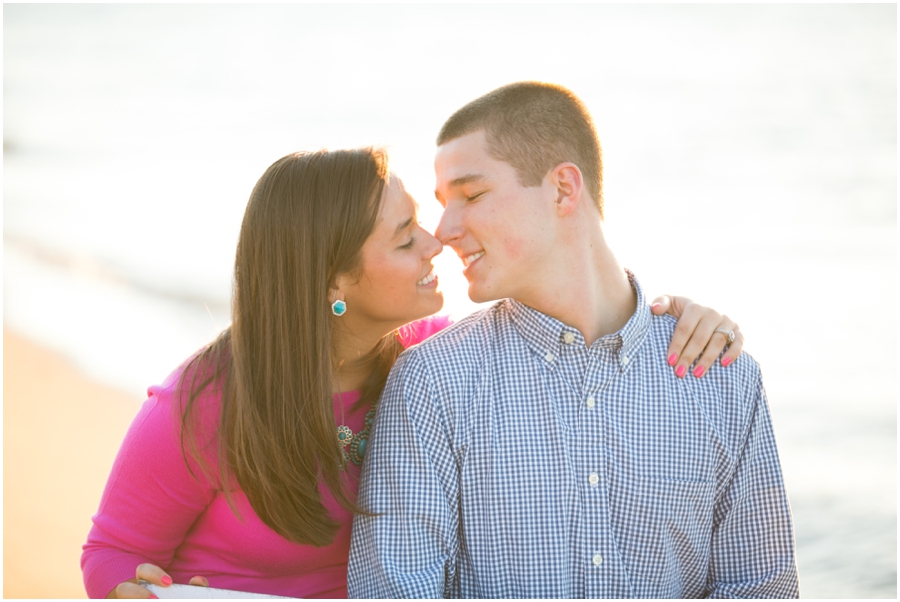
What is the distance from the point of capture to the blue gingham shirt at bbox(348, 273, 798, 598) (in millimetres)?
2504

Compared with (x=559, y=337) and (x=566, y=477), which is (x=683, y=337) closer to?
(x=559, y=337)

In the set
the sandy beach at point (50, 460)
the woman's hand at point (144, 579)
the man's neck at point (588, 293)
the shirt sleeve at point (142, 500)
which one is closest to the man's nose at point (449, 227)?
the man's neck at point (588, 293)

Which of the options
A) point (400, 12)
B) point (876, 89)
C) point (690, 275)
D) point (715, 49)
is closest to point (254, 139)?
point (400, 12)

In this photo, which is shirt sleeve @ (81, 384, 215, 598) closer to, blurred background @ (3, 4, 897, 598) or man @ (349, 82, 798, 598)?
man @ (349, 82, 798, 598)

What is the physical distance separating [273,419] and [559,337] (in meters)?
0.88

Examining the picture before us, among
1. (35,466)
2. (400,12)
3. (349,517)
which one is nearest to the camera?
(349,517)

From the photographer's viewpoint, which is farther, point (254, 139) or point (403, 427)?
point (254, 139)

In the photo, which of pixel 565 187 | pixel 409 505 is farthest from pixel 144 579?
pixel 565 187

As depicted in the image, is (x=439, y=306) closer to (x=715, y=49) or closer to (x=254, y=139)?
(x=254, y=139)

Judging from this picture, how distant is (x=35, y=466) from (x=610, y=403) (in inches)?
172

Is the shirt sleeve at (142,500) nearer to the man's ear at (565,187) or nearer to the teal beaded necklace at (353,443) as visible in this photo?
the teal beaded necklace at (353,443)

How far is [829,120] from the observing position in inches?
487

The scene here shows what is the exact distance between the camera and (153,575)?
8.75ft

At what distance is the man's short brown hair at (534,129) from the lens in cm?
282
